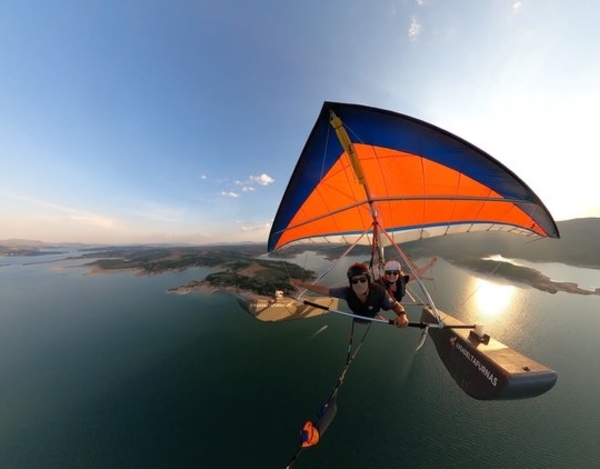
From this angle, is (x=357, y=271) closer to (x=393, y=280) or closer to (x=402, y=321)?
(x=402, y=321)

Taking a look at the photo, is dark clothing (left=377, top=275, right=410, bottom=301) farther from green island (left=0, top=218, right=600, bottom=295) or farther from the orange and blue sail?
green island (left=0, top=218, right=600, bottom=295)

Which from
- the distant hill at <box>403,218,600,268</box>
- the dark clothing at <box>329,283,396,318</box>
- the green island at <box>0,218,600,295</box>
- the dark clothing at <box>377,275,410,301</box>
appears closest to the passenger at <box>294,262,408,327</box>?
the dark clothing at <box>329,283,396,318</box>

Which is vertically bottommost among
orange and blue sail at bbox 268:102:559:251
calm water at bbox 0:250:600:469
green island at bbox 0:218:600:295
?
calm water at bbox 0:250:600:469

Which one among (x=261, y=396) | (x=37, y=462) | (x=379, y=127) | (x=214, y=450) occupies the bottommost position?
(x=37, y=462)

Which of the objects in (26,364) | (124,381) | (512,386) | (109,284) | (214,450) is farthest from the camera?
(109,284)

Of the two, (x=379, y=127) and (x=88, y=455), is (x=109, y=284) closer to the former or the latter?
(x=88, y=455)

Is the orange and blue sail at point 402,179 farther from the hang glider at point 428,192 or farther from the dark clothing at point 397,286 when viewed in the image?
the dark clothing at point 397,286

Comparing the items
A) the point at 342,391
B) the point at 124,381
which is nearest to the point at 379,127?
the point at 342,391
